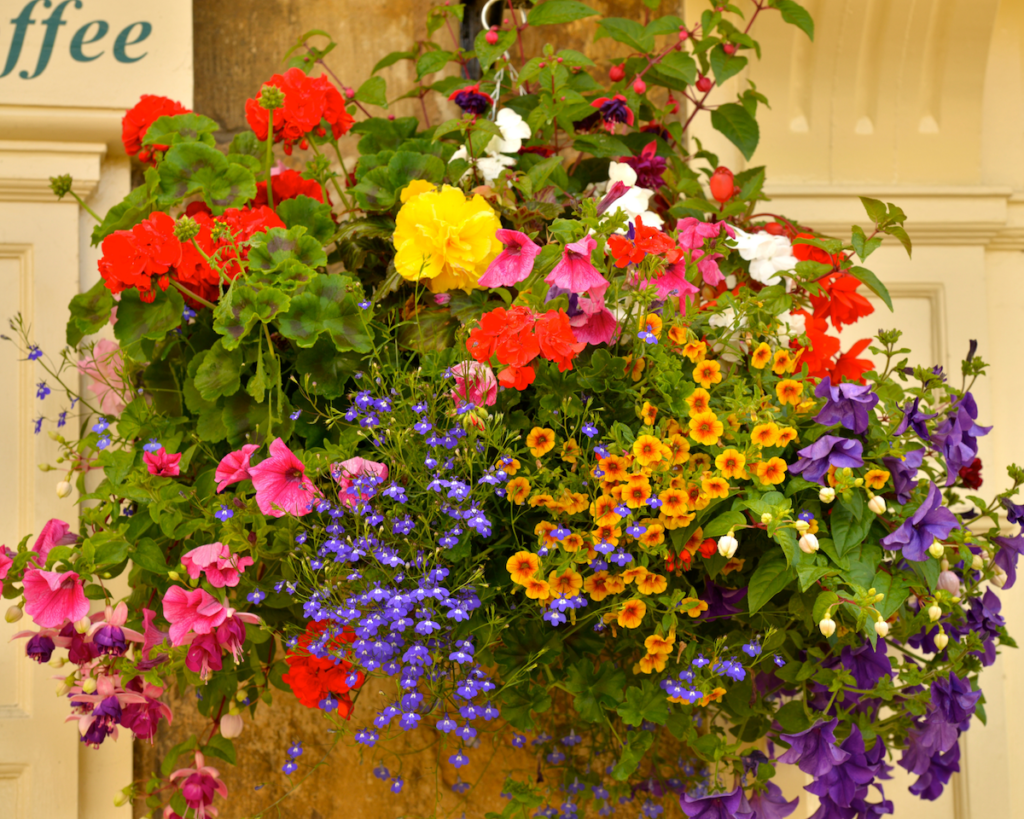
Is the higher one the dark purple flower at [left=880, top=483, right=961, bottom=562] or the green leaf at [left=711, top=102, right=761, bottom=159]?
the green leaf at [left=711, top=102, right=761, bottom=159]

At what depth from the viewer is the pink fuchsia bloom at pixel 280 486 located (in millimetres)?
947

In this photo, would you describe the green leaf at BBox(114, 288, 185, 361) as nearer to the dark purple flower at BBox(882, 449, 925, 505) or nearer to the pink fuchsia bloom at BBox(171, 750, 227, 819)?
the pink fuchsia bloom at BBox(171, 750, 227, 819)

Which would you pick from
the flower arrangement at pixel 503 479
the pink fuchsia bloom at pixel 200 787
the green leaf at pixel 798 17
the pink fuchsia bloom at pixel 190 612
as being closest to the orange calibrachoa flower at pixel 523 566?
the flower arrangement at pixel 503 479

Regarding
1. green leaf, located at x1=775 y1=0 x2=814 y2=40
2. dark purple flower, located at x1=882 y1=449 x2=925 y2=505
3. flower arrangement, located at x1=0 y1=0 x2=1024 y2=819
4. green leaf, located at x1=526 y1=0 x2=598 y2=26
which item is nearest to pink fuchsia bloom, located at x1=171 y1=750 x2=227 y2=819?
flower arrangement, located at x1=0 y1=0 x2=1024 y2=819

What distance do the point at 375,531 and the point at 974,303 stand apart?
1.32 m

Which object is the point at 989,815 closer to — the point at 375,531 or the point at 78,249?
the point at 375,531

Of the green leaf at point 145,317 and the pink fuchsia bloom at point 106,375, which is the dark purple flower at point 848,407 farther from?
the pink fuchsia bloom at point 106,375

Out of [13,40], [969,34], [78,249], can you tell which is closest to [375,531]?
[78,249]

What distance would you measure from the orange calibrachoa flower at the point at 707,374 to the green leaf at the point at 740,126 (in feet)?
1.79

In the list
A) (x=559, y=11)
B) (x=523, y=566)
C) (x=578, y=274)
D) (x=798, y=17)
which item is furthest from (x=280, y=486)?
(x=798, y=17)

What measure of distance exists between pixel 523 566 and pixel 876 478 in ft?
1.32

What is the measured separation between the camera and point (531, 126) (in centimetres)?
129

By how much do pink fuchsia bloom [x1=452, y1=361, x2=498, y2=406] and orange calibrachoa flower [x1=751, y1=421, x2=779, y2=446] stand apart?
0.29 meters

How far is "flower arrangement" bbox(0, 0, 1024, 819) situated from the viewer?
934mm
